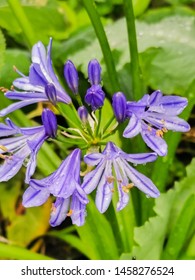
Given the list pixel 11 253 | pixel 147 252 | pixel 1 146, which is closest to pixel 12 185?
pixel 11 253

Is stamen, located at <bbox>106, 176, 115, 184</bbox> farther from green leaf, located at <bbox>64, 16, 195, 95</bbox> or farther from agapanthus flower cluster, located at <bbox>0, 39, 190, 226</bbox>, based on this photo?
green leaf, located at <bbox>64, 16, 195, 95</bbox>

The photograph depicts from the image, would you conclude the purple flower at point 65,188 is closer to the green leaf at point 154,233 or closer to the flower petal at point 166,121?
the flower petal at point 166,121

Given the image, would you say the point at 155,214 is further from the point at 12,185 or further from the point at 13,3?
the point at 13,3

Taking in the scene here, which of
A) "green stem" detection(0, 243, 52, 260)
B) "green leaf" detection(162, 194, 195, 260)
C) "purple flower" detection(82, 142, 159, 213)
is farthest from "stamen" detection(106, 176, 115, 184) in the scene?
"green stem" detection(0, 243, 52, 260)

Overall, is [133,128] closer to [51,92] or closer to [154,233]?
[51,92]

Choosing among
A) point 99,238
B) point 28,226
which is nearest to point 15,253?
point 99,238

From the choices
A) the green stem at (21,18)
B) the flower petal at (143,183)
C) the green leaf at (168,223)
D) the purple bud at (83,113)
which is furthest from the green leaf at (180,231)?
the green stem at (21,18)
